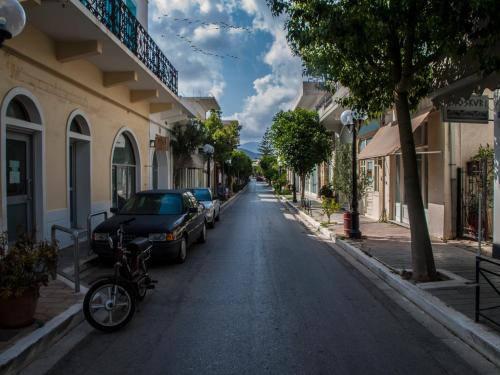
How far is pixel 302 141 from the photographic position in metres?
26.5

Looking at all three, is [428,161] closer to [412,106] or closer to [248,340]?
[412,106]

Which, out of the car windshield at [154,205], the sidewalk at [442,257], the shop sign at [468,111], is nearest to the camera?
the sidewalk at [442,257]

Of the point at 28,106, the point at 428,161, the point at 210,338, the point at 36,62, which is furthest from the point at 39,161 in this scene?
the point at 428,161

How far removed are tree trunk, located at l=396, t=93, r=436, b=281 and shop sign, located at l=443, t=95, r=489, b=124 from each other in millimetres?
1872

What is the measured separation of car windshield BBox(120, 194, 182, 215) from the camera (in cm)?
1012

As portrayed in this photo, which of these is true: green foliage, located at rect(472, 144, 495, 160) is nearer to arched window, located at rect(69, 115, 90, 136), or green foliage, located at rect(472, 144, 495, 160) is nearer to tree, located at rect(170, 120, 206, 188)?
arched window, located at rect(69, 115, 90, 136)

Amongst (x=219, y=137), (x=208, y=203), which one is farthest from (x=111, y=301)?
(x=219, y=137)

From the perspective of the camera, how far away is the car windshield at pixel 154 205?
10125 millimetres

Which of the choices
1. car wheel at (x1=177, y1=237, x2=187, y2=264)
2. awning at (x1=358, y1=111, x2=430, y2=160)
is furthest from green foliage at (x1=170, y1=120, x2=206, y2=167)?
car wheel at (x1=177, y1=237, x2=187, y2=264)

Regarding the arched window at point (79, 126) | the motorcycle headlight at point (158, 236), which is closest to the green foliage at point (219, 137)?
the arched window at point (79, 126)

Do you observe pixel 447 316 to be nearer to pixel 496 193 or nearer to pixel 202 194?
pixel 496 193

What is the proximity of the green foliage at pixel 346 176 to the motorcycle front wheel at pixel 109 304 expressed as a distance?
1195 centimetres

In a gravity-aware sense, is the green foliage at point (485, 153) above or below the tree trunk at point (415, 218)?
above

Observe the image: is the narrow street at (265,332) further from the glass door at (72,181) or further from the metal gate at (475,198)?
the glass door at (72,181)
